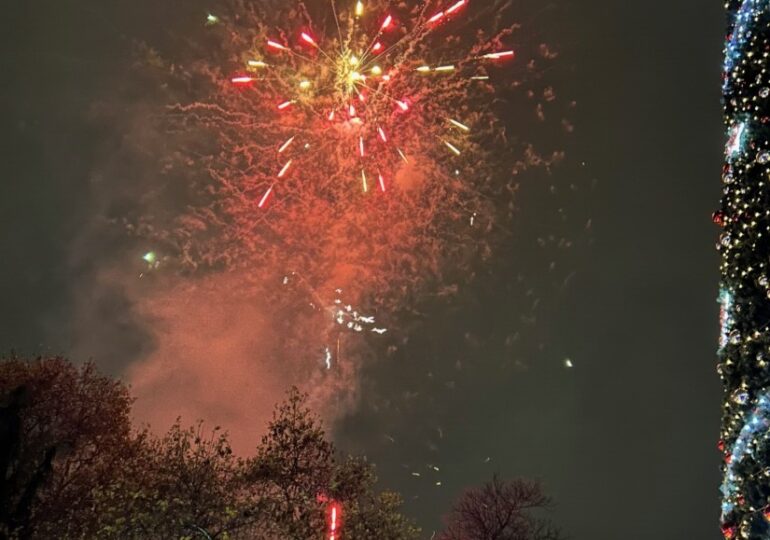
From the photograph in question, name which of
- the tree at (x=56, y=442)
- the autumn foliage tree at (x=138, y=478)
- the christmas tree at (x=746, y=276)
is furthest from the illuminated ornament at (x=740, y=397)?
the tree at (x=56, y=442)

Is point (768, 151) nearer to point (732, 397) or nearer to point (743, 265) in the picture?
point (743, 265)

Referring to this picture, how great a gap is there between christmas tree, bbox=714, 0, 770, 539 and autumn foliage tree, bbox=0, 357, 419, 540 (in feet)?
37.0

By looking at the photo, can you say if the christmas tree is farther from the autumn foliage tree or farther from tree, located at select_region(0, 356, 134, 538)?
tree, located at select_region(0, 356, 134, 538)

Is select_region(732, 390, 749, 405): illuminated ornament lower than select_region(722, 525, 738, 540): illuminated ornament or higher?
higher

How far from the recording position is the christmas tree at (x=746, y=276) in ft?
31.5

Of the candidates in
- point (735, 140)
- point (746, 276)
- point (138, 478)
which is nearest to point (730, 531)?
point (746, 276)

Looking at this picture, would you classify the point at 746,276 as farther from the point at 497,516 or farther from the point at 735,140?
the point at 497,516

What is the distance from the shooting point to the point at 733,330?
10312 mm

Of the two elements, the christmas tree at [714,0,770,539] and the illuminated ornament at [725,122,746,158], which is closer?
the christmas tree at [714,0,770,539]

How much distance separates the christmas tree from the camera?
378 inches

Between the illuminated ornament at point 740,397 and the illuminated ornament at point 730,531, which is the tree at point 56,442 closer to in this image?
the illuminated ornament at point 730,531

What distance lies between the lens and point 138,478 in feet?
62.2

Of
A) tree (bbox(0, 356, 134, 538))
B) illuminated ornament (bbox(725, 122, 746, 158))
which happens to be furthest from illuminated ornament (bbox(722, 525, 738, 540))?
tree (bbox(0, 356, 134, 538))

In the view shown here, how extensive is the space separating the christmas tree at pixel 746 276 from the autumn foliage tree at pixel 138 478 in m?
11.3
